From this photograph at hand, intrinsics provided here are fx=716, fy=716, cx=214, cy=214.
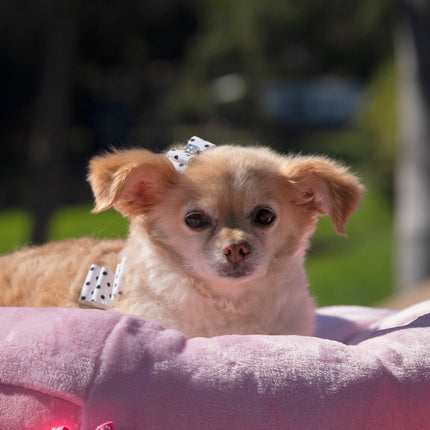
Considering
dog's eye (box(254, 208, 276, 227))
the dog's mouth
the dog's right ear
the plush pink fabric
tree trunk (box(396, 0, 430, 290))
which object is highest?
tree trunk (box(396, 0, 430, 290))

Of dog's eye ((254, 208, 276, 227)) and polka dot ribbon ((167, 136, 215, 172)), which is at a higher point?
polka dot ribbon ((167, 136, 215, 172))

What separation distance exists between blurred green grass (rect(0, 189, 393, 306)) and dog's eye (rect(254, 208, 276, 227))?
471 centimetres

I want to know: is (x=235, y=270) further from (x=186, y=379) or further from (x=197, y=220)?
(x=186, y=379)

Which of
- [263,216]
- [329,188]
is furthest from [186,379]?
[329,188]

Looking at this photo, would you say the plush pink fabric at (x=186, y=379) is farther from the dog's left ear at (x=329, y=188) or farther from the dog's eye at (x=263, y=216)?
the dog's left ear at (x=329, y=188)

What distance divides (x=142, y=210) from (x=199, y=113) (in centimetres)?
1758

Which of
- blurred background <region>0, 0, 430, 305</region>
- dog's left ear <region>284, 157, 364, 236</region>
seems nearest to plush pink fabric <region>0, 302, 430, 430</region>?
dog's left ear <region>284, 157, 364, 236</region>

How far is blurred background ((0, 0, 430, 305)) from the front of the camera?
770cm

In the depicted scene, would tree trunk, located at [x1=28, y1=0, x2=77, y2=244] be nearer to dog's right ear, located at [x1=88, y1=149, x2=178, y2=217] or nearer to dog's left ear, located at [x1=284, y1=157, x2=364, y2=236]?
dog's right ear, located at [x1=88, y1=149, x2=178, y2=217]

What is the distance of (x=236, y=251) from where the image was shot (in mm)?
2371

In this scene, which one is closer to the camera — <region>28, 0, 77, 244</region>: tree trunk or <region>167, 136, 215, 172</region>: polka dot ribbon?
<region>167, 136, 215, 172</region>: polka dot ribbon

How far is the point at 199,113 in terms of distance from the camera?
789 inches

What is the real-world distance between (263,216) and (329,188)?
11.8 inches

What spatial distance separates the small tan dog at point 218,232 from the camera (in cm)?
248
